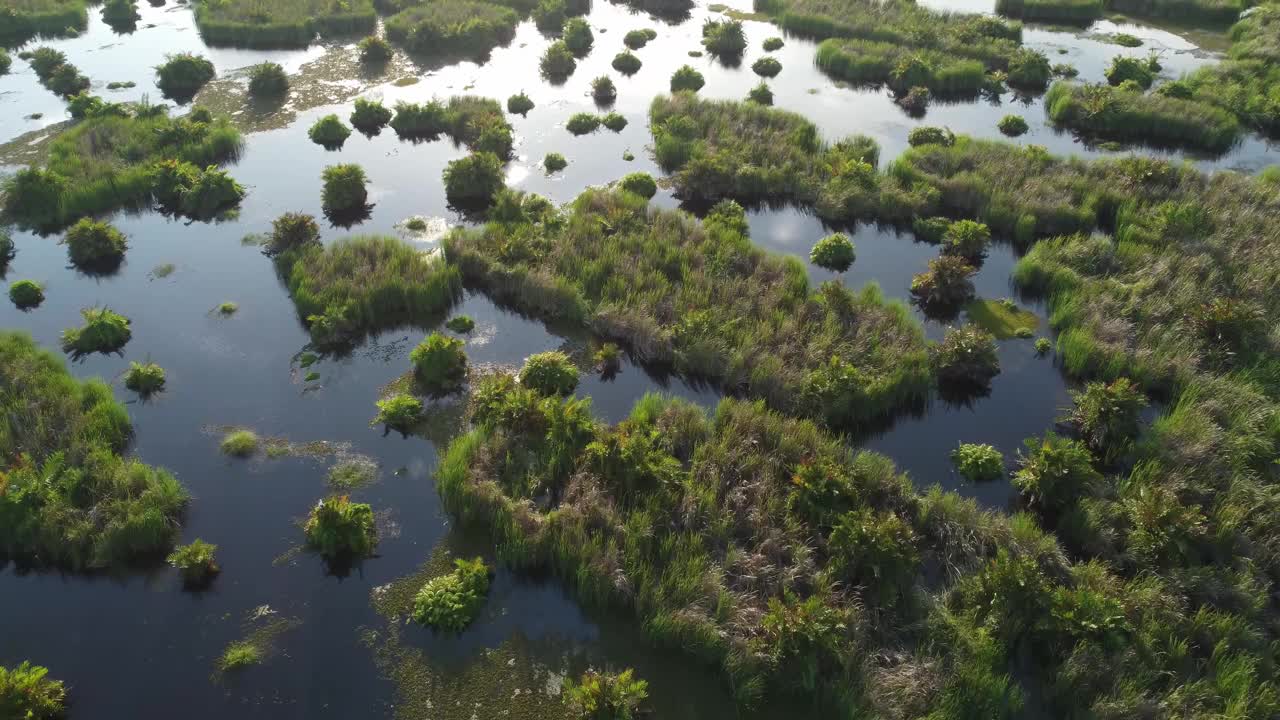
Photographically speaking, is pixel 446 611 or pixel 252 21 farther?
pixel 252 21

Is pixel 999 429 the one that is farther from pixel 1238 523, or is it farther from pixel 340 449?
pixel 340 449

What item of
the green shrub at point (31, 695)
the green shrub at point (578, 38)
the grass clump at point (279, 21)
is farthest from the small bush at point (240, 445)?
the grass clump at point (279, 21)

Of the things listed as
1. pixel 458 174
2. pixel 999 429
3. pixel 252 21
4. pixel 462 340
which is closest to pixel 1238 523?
pixel 999 429

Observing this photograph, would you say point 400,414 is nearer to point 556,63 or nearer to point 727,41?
point 556,63

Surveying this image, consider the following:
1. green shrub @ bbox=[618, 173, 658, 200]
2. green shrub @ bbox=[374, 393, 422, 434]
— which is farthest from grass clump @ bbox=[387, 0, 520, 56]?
green shrub @ bbox=[374, 393, 422, 434]

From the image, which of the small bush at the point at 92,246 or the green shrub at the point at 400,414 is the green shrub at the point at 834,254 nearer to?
the green shrub at the point at 400,414
